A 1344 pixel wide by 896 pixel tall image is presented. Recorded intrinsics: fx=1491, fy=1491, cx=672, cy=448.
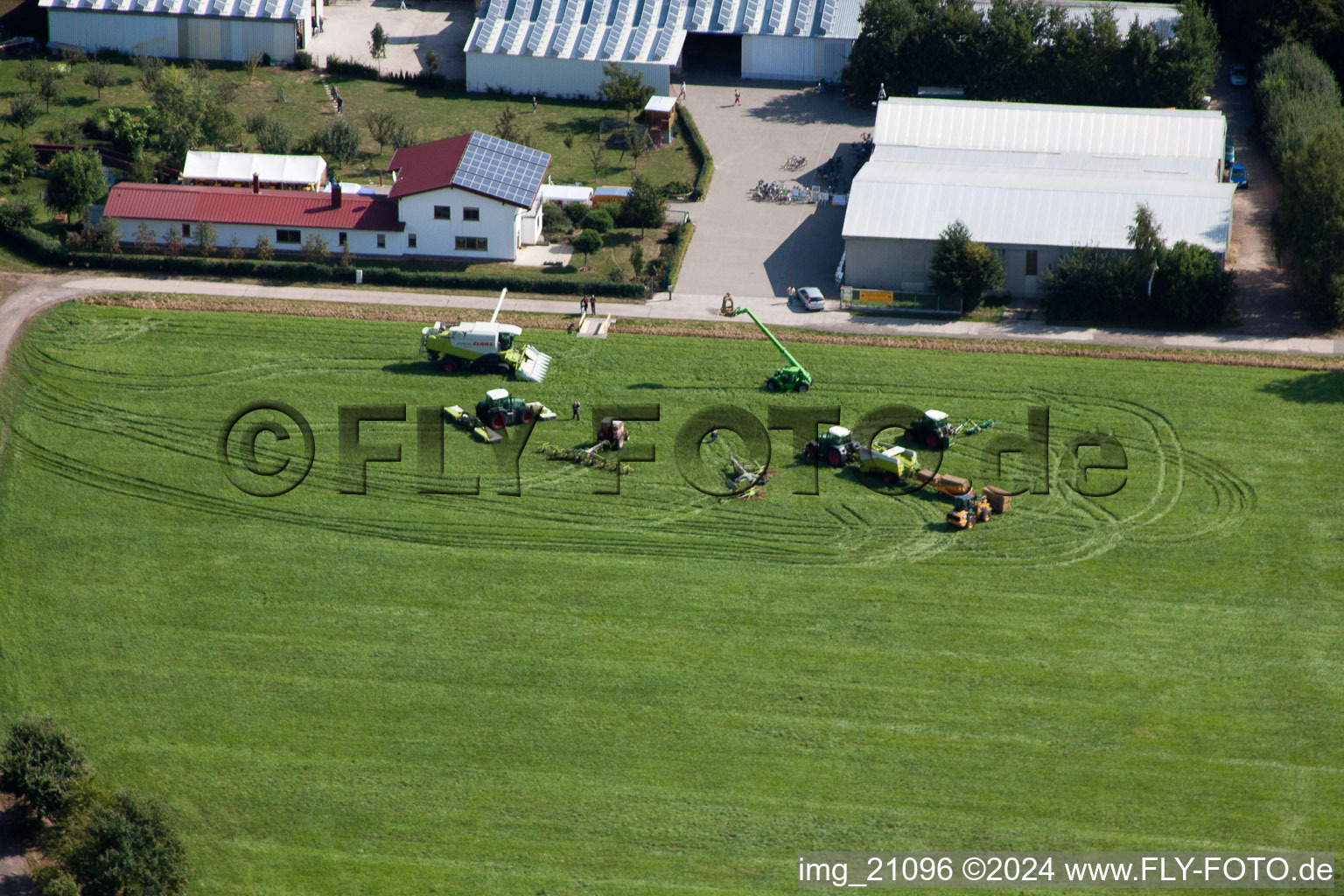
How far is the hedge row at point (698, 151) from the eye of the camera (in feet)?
341

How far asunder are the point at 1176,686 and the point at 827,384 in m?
27.4

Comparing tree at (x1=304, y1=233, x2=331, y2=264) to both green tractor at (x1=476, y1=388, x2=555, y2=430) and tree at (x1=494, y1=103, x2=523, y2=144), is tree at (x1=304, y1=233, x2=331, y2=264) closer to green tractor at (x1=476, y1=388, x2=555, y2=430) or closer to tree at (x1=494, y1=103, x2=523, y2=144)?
tree at (x1=494, y1=103, x2=523, y2=144)

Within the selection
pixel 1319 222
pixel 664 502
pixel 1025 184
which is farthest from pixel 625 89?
pixel 664 502

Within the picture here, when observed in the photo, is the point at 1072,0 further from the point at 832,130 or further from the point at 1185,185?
the point at 1185,185

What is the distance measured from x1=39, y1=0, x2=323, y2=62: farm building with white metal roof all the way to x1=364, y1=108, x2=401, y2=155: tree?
17.8 m

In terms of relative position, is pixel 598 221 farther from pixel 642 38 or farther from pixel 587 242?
pixel 642 38

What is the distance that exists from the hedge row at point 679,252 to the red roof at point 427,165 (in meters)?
14.7

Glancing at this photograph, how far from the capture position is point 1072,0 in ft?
392

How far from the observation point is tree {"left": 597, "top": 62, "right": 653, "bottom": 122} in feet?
376

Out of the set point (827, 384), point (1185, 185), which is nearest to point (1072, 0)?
point (1185, 185)

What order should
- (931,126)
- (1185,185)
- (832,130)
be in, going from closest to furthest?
1. (1185,185)
2. (931,126)
3. (832,130)

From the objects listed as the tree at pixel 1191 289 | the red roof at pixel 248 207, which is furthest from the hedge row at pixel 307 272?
the tree at pixel 1191 289

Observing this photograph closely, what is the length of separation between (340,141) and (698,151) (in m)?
25.9

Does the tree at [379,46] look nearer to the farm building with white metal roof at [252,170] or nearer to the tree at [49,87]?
the tree at [49,87]
